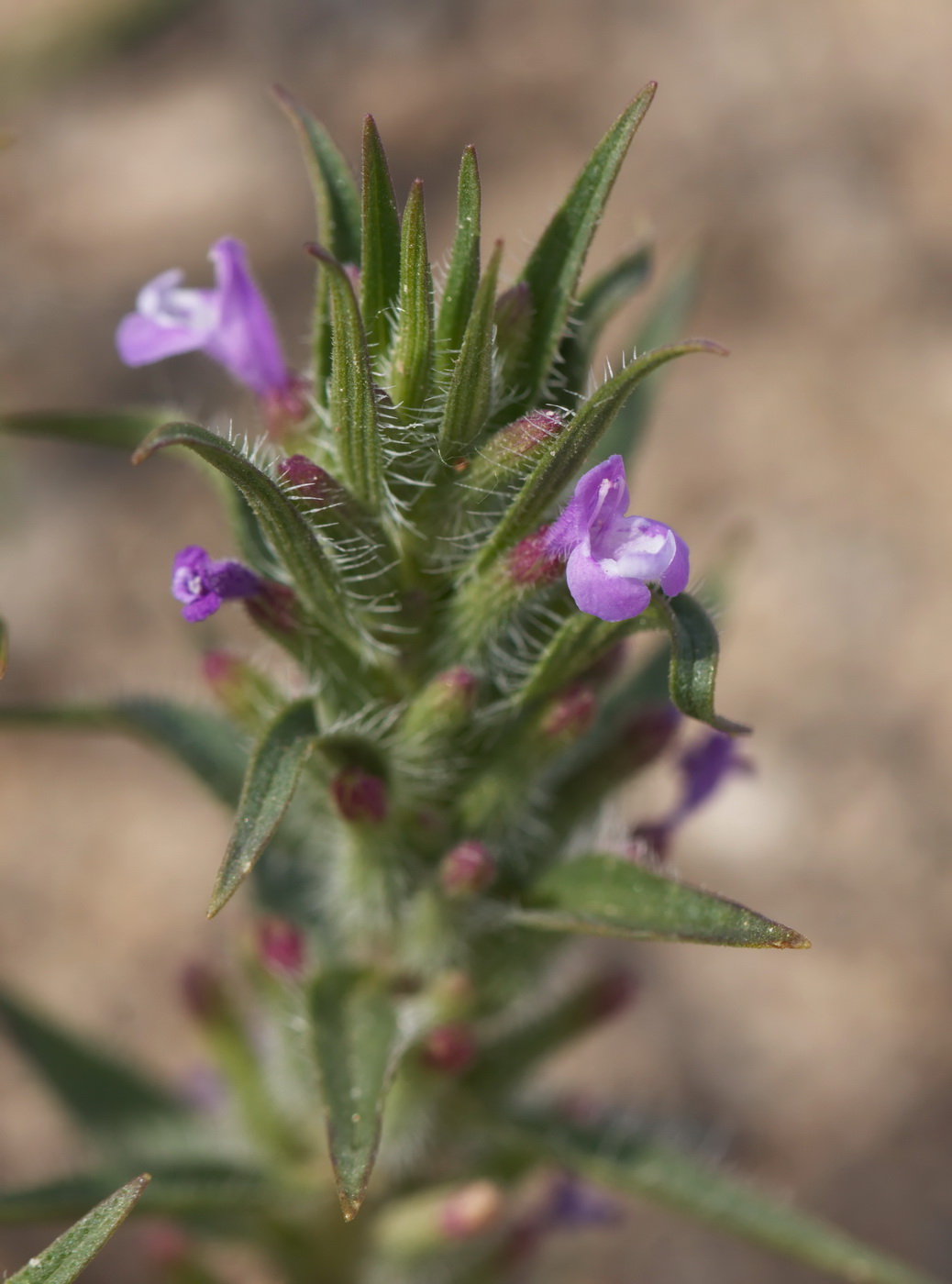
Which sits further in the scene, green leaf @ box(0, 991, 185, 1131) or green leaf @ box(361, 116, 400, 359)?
green leaf @ box(0, 991, 185, 1131)

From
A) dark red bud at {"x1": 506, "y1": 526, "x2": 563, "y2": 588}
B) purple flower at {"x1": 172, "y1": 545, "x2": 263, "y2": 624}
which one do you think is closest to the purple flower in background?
dark red bud at {"x1": 506, "y1": 526, "x2": 563, "y2": 588}

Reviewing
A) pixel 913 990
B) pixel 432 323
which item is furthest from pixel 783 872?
pixel 432 323

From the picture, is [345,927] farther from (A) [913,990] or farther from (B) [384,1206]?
(A) [913,990]

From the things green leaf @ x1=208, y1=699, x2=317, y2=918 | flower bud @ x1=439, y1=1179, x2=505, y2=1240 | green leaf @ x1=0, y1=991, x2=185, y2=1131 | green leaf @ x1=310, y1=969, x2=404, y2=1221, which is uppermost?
green leaf @ x1=208, y1=699, x2=317, y2=918

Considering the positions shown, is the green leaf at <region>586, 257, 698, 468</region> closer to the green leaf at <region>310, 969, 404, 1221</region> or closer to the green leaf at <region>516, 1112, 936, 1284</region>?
the green leaf at <region>310, 969, 404, 1221</region>

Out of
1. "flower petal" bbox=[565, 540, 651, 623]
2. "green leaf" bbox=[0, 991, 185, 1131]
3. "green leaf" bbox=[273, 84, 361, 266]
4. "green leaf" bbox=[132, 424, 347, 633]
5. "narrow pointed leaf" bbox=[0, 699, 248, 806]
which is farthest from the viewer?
"green leaf" bbox=[0, 991, 185, 1131]

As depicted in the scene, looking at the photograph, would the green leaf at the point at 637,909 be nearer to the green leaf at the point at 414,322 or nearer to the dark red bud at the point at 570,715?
the dark red bud at the point at 570,715

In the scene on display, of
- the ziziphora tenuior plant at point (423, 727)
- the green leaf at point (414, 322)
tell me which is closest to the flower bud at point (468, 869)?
the ziziphora tenuior plant at point (423, 727)
